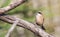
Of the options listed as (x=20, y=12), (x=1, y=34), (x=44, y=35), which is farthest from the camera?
(x=20, y=12)

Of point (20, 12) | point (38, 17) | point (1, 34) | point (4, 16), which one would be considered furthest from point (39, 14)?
point (20, 12)

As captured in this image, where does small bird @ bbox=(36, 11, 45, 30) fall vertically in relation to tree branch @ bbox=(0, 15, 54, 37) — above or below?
above

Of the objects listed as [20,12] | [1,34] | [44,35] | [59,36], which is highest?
[59,36]

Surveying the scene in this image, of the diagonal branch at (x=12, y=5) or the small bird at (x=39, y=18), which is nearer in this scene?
the diagonal branch at (x=12, y=5)

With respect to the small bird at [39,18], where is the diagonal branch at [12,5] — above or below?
below

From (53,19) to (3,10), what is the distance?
1921 mm

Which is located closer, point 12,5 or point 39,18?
point 12,5

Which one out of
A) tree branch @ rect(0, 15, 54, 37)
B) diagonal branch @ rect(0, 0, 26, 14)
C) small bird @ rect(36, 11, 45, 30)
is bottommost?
tree branch @ rect(0, 15, 54, 37)

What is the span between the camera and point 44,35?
0.76 metres

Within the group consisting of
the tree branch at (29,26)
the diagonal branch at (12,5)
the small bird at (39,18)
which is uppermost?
the small bird at (39,18)

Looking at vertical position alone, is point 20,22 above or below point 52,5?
below

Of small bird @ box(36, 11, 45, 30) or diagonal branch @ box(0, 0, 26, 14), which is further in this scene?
small bird @ box(36, 11, 45, 30)

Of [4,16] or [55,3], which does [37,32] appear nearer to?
[4,16]

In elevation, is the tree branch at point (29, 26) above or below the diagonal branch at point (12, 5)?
below
